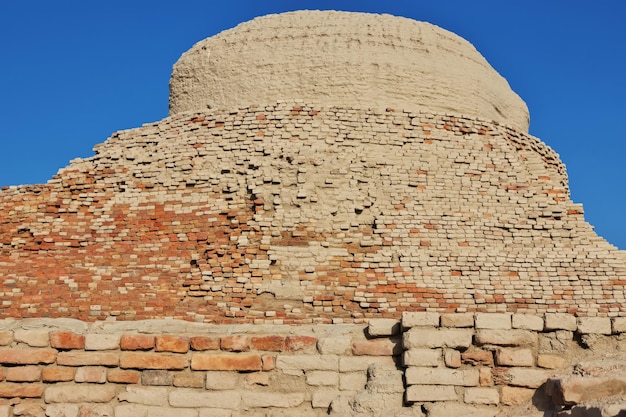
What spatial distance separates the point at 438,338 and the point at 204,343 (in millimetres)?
1374

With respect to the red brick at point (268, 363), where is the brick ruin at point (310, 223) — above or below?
above

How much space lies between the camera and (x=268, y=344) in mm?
4387

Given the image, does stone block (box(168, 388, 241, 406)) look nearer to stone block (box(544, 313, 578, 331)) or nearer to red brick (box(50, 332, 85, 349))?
red brick (box(50, 332, 85, 349))

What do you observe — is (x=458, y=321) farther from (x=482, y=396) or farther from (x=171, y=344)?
(x=171, y=344)

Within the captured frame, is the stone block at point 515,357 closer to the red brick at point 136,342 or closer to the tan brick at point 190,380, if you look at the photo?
the tan brick at point 190,380

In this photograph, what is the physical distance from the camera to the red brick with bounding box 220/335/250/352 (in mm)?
4379

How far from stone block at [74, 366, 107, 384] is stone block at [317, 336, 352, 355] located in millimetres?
1291

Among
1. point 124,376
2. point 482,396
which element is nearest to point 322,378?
point 482,396

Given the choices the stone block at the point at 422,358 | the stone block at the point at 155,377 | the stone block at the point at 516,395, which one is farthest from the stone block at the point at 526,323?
the stone block at the point at 155,377

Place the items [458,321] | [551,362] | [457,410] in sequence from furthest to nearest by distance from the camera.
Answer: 1. [458,321]
2. [551,362]
3. [457,410]

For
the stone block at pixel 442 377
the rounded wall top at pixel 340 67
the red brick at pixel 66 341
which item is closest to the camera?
the stone block at pixel 442 377

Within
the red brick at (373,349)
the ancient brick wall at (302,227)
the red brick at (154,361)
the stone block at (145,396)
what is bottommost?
the stone block at (145,396)

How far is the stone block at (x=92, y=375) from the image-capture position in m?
4.38

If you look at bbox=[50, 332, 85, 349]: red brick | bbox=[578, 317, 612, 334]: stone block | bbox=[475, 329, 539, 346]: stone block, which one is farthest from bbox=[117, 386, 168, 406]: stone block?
bbox=[578, 317, 612, 334]: stone block
